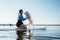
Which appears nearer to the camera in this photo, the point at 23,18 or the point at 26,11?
the point at 23,18

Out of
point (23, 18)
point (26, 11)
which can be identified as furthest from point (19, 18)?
point (26, 11)

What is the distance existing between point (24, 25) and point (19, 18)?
1.95 feet

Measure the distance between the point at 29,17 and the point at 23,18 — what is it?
1098mm

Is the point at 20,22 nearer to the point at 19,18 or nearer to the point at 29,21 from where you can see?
the point at 19,18

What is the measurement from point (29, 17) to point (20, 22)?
1.26 metres

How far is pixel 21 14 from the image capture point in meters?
14.8

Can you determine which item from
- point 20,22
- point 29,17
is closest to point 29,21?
point 29,17

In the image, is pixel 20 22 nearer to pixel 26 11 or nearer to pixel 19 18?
pixel 19 18

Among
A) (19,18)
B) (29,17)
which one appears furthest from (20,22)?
(29,17)

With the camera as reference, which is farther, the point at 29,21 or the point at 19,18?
the point at 29,21

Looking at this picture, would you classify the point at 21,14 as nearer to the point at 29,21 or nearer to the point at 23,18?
the point at 23,18

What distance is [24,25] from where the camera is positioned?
1483 centimetres

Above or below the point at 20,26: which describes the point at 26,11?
above

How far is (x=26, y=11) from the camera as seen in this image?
52.1 feet
